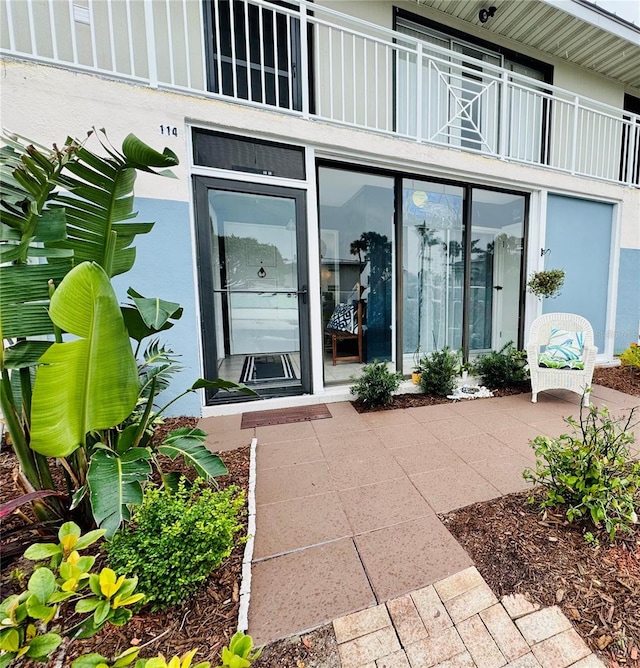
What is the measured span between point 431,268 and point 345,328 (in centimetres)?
163

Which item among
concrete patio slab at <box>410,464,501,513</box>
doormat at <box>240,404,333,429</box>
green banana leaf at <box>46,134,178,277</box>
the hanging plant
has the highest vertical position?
green banana leaf at <box>46,134,178,277</box>

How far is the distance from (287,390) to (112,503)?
2628 millimetres

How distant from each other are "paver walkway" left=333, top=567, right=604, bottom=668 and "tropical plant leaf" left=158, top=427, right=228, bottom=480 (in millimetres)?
901

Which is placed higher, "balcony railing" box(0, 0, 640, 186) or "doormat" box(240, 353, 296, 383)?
"balcony railing" box(0, 0, 640, 186)

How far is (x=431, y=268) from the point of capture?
4770 mm

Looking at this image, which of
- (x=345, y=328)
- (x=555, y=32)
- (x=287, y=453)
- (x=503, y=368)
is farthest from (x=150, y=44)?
(x=555, y=32)

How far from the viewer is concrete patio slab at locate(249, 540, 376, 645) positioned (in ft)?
4.07

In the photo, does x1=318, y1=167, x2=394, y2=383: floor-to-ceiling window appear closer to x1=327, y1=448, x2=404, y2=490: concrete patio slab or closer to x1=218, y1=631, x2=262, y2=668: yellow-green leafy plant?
x1=327, y1=448, x2=404, y2=490: concrete patio slab

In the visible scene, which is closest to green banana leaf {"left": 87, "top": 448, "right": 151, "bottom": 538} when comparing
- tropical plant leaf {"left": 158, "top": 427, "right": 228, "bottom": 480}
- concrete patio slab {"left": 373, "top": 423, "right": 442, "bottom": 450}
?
tropical plant leaf {"left": 158, "top": 427, "right": 228, "bottom": 480}

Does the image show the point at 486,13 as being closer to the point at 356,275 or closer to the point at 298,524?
the point at 356,275

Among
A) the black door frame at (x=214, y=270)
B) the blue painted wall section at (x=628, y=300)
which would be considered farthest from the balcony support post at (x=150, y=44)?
the blue painted wall section at (x=628, y=300)

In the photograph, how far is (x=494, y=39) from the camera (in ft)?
16.3

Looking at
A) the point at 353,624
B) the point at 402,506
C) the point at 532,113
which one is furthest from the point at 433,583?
the point at 532,113

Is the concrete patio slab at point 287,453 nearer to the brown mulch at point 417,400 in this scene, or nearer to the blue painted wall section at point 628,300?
the brown mulch at point 417,400
